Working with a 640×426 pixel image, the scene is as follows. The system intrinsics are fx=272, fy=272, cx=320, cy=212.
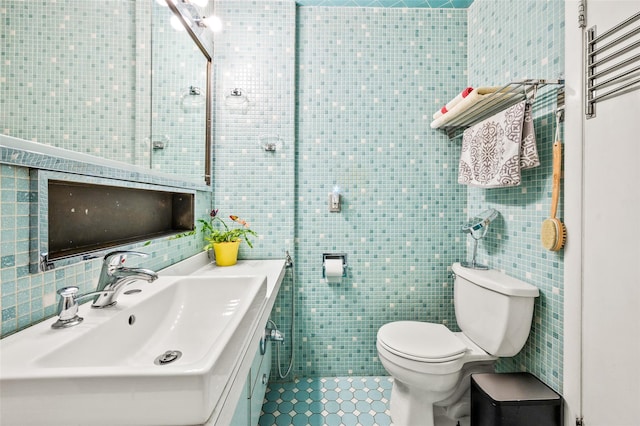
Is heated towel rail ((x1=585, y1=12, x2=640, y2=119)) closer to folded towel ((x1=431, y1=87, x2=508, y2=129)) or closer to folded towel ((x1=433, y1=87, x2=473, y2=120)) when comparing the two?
folded towel ((x1=431, y1=87, x2=508, y2=129))

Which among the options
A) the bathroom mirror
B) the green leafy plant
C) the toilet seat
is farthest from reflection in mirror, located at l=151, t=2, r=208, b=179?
the toilet seat

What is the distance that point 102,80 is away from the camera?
85 centimetres

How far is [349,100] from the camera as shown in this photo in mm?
1769

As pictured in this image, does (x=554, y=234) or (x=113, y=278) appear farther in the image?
(x=554, y=234)

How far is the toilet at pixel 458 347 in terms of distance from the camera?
1.23 meters

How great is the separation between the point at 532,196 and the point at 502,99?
0.49 metres

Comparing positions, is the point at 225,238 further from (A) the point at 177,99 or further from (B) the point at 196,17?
(B) the point at 196,17

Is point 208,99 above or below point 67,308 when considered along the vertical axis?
above

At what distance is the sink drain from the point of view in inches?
27.2

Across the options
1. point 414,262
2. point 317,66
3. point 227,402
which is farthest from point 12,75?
point 414,262

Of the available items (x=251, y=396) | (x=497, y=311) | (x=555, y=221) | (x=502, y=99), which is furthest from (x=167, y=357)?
(x=502, y=99)

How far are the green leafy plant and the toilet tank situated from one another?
1.26 metres

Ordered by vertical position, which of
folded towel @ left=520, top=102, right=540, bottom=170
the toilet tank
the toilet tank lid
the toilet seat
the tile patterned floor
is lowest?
the tile patterned floor

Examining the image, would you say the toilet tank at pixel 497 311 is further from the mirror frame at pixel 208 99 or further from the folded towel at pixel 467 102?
the mirror frame at pixel 208 99
